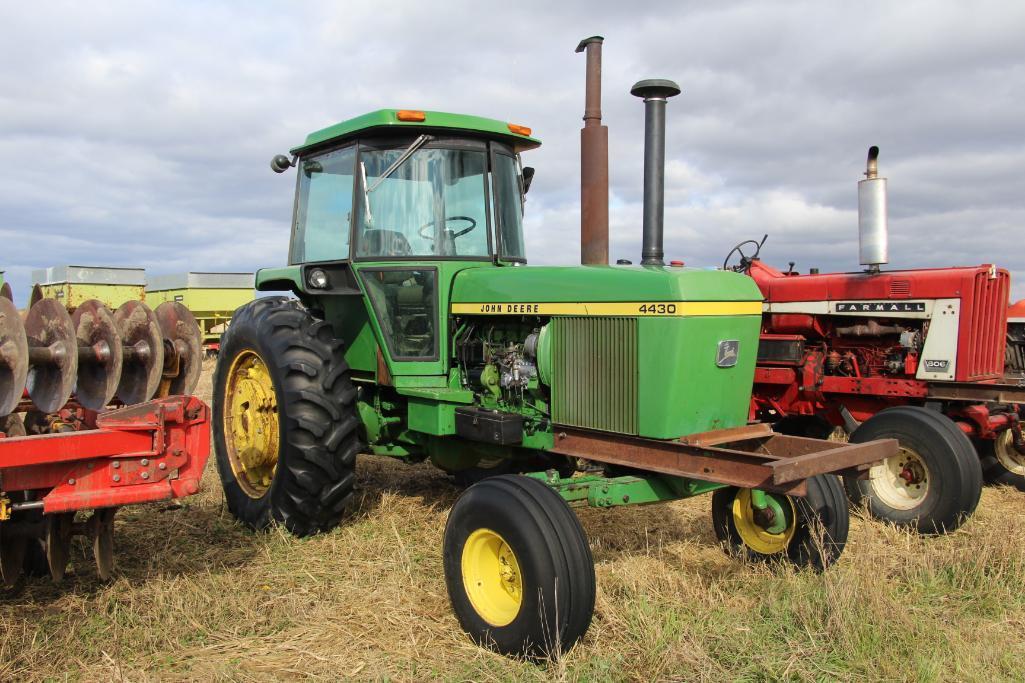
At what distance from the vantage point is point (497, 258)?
4.89 m

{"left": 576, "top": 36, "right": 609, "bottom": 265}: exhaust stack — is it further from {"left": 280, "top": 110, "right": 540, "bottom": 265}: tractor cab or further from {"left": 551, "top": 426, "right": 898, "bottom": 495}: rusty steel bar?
{"left": 551, "top": 426, "right": 898, "bottom": 495}: rusty steel bar

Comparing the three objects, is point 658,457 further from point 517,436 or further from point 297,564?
point 297,564

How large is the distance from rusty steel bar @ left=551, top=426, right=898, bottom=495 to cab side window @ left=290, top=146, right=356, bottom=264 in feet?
6.24

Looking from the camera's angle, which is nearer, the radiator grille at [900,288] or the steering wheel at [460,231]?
the steering wheel at [460,231]

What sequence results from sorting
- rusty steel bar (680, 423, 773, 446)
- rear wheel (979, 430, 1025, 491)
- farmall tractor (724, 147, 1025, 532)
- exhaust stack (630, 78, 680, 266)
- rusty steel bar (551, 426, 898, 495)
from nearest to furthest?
rusty steel bar (551, 426, 898, 495) → rusty steel bar (680, 423, 773, 446) → exhaust stack (630, 78, 680, 266) → farmall tractor (724, 147, 1025, 532) → rear wheel (979, 430, 1025, 491)

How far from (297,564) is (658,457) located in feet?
6.55

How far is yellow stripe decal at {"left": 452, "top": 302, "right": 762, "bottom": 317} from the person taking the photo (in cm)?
359

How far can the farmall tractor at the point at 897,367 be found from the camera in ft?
17.8

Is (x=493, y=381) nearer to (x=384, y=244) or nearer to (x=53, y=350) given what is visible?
(x=384, y=244)

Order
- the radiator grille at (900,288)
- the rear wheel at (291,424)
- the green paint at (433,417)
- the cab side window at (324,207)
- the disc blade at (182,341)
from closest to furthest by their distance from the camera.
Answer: the disc blade at (182,341) → the green paint at (433,417) → the rear wheel at (291,424) → the cab side window at (324,207) → the radiator grille at (900,288)

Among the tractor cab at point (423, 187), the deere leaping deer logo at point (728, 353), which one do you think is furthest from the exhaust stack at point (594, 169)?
the deere leaping deer logo at point (728, 353)

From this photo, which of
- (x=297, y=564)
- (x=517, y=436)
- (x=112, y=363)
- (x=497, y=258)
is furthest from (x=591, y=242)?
(x=112, y=363)

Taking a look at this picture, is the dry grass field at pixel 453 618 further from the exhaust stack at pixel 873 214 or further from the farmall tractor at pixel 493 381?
the exhaust stack at pixel 873 214

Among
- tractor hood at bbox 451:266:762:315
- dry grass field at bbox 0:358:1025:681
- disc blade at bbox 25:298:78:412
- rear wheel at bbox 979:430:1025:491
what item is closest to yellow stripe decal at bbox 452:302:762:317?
tractor hood at bbox 451:266:762:315
